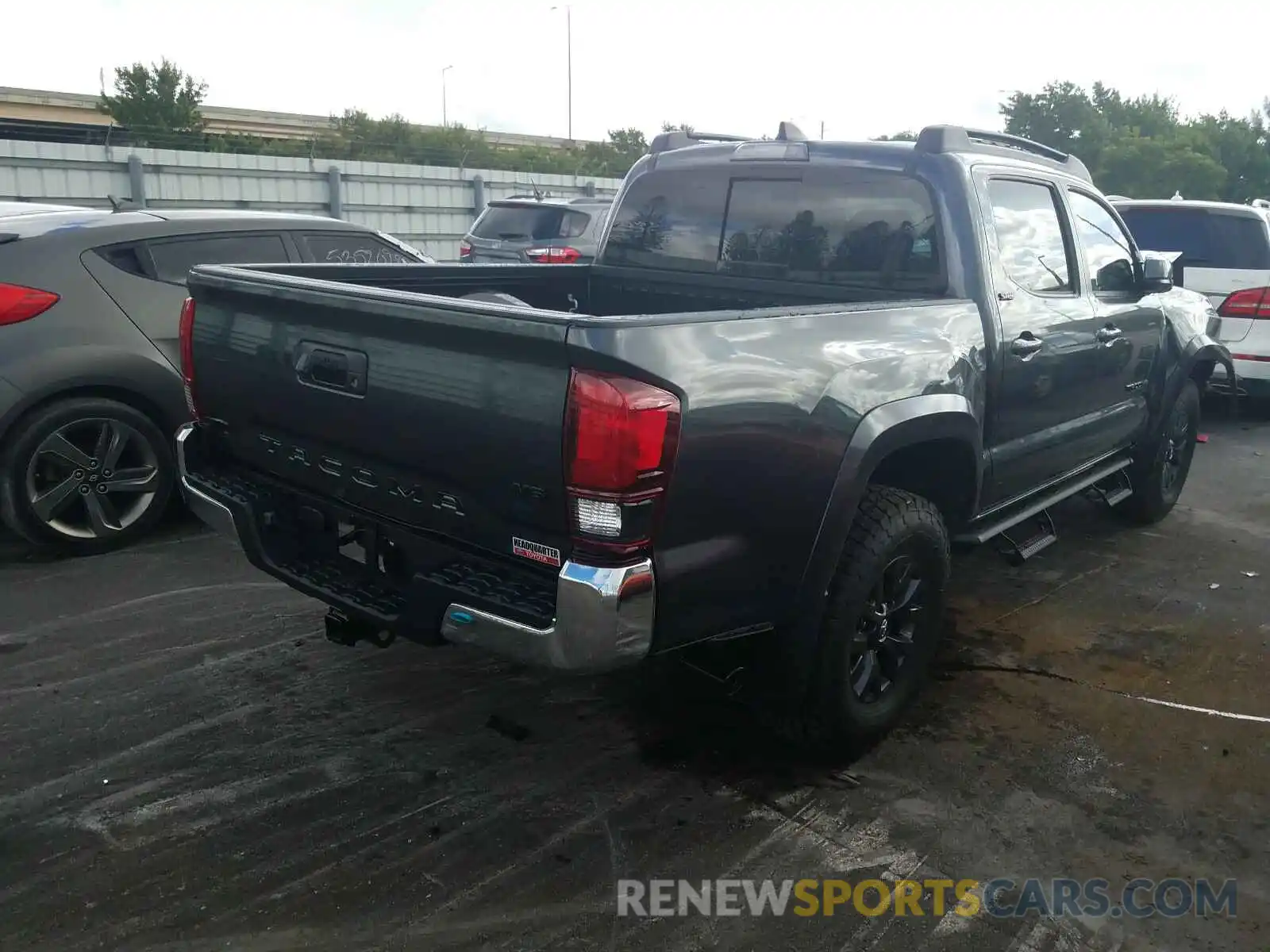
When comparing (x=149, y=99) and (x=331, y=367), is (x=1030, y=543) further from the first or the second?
(x=149, y=99)

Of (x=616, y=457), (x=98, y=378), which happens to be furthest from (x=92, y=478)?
(x=616, y=457)

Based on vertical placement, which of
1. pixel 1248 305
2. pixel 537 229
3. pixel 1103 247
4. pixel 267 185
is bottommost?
pixel 1248 305

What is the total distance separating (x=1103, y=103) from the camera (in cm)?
5612

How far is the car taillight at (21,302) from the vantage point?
496 cm

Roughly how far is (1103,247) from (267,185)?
15.0 m

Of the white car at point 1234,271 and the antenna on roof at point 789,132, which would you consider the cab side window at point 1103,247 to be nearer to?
the antenna on roof at point 789,132

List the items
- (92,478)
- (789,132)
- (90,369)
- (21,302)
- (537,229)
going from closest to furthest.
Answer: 1. (789,132)
2. (21,302)
3. (90,369)
4. (92,478)
5. (537,229)

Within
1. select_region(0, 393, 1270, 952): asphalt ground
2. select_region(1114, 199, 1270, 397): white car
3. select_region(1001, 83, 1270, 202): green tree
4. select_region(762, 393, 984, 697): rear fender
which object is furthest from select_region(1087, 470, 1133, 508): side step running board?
select_region(1001, 83, 1270, 202): green tree

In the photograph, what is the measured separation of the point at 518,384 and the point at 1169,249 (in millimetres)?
8269

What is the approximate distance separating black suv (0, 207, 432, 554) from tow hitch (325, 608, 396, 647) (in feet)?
8.00

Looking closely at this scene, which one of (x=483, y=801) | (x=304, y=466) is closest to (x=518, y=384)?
(x=304, y=466)

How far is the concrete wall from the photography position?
15.4 metres

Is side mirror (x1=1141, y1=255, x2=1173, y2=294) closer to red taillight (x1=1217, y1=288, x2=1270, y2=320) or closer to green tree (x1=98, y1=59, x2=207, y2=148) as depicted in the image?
red taillight (x1=1217, y1=288, x2=1270, y2=320)

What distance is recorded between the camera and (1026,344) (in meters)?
4.12
